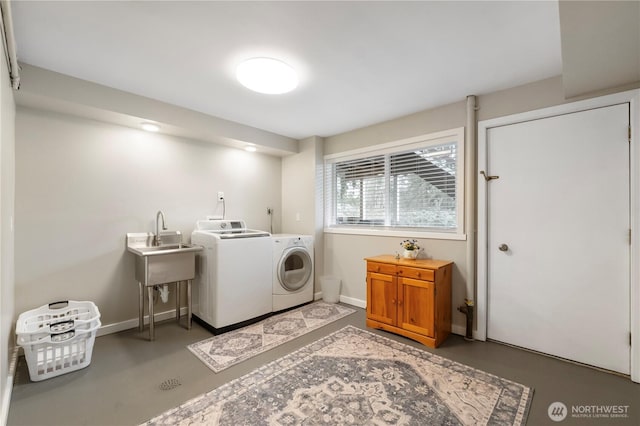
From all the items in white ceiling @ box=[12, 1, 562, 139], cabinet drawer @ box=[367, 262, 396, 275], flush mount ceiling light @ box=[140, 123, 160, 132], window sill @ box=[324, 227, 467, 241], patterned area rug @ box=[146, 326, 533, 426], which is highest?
white ceiling @ box=[12, 1, 562, 139]

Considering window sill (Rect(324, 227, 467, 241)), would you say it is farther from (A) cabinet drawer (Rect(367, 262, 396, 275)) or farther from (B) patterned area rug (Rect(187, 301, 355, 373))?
(B) patterned area rug (Rect(187, 301, 355, 373))

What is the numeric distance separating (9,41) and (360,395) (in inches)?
126

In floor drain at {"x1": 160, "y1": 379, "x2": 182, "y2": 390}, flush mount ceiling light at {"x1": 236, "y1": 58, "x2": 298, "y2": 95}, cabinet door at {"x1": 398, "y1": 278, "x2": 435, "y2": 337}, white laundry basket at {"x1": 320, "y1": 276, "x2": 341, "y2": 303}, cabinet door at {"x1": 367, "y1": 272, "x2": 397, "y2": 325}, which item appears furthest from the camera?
white laundry basket at {"x1": 320, "y1": 276, "x2": 341, "y2": 303}

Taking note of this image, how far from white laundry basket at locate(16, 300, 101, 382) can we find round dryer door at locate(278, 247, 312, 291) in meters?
1.87

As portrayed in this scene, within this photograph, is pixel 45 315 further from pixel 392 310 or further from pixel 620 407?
pixel 620 407

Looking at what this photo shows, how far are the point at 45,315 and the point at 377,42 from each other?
11.5ft

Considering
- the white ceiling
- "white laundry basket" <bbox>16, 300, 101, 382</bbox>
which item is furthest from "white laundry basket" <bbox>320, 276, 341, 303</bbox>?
"white laundry basket" <bbox>16, 300, 101, 382</bbox>

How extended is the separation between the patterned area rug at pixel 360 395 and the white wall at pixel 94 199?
186cm

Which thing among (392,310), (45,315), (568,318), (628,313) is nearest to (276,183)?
(392,310)

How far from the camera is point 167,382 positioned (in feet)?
6.75

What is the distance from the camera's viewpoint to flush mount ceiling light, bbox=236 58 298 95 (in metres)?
2.14

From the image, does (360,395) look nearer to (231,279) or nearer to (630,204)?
(231,279)

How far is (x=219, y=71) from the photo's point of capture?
2299 mm

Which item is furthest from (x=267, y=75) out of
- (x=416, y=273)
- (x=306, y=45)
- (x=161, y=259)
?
(x=416, y=273)
